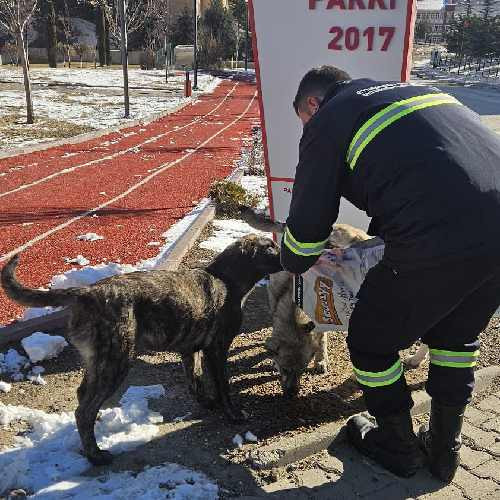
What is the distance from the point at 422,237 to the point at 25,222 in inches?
271

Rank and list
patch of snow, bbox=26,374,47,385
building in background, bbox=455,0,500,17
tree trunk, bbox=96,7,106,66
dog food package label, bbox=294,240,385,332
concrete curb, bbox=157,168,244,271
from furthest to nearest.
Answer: building in background, bbox=455,0,500,17, tree trunk, bbox=96,7,106,66, concrete curb, bbox=157,168,244,271, patch of snow, bbox=26,374,47,385, dog food package label, bbox=294,240,385,332

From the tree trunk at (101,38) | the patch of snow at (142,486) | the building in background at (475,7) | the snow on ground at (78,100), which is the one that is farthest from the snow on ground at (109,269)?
the building in background at (475,7)

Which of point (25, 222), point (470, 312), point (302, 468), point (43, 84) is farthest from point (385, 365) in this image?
point (43, 84)

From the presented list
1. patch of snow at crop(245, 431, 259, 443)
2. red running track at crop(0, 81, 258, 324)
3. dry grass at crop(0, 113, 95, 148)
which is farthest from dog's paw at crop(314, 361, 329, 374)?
dry grass at crop(0, 113, 95, 148)

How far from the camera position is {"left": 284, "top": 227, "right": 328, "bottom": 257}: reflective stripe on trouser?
3314 millimetres

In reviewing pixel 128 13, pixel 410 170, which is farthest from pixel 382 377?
pixel 128 13

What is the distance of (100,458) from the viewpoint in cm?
350

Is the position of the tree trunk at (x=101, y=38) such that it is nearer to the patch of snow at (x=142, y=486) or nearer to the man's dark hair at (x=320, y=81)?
the man's dark hair at (x=320, y=81)

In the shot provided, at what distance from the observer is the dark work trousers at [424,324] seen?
10.0 feet

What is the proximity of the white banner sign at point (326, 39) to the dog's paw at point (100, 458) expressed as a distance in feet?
12.7

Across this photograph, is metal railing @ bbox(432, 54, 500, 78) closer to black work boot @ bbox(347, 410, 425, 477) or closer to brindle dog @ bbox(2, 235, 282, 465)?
brindle dog @ bbox(2, 235, 282, 465)

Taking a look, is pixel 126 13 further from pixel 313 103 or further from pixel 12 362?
pixel 313 103

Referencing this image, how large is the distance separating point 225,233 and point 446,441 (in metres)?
5.39

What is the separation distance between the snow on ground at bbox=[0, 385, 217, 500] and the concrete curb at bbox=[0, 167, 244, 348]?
38.5 inches
